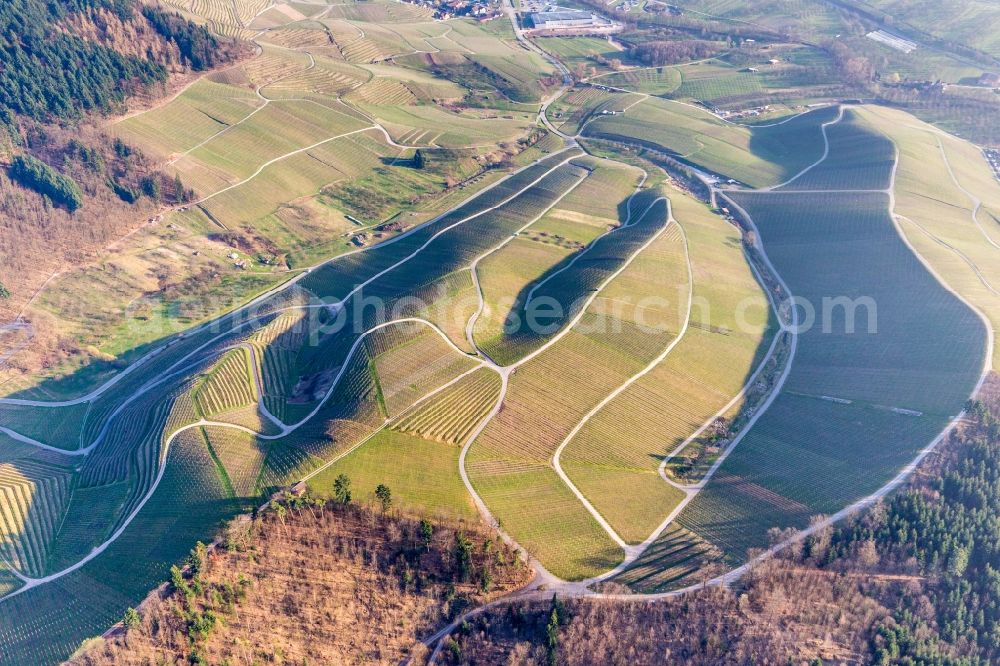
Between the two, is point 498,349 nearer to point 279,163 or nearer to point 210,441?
point 210,441

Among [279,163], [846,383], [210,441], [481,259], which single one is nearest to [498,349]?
[481,259]

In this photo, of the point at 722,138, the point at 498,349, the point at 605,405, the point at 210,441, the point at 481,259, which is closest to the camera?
the point at 210,441

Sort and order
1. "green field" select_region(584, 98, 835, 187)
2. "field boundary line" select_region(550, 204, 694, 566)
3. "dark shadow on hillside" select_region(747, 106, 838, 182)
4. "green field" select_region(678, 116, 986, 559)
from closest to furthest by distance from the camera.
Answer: "field boundary line" select_region(550, 204, 694, 566)
"green field" select_region(678, 116, 986, 559)
"dark shadow on hillside" select_region(747, 106, 838, 182)
"green field" select_region(584, 98, 835, 187)

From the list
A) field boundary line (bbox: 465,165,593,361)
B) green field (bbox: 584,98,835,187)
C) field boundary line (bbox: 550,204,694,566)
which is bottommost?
field boundary line (bbox: 550,204,694,566)

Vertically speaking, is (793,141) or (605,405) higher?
(793,141)

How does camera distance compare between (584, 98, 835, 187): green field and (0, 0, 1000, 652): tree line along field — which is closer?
(0, 0, 1000, 652): tree line along field

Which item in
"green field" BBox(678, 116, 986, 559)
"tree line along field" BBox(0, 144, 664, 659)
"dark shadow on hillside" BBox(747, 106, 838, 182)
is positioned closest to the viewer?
"tree line along field" BBox(0, 144, 664, 659)

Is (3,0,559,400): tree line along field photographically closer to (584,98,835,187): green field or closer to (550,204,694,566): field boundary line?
(584,98,835,187): green field

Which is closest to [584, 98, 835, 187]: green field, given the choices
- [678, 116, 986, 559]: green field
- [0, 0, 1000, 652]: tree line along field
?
[0, 0, 1000, 652]: tree line along field

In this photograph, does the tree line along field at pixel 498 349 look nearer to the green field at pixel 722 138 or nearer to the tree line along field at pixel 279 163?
the tree line along field at pixel 279 163

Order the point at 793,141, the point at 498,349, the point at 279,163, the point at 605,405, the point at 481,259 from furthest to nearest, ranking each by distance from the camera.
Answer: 1. the point at 793,141
2. the point at 279,163
3. the point at 481,259
4. the point at 498,349
5. the point at 605,405

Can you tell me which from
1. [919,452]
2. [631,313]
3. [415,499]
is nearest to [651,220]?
[631,313]
